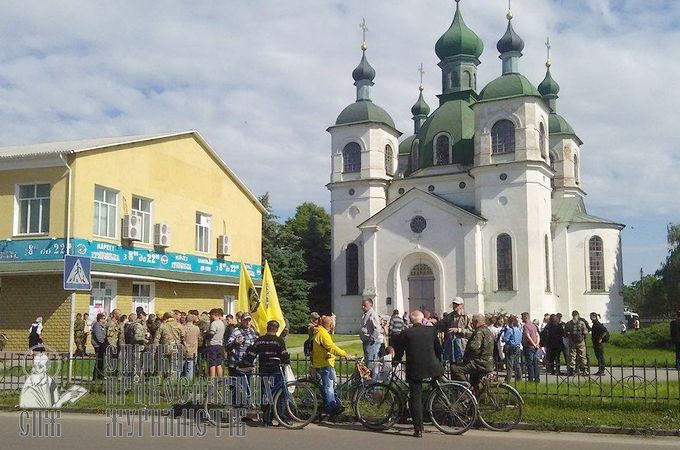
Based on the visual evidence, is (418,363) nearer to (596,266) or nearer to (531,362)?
(531,362)

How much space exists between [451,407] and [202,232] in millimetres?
20034

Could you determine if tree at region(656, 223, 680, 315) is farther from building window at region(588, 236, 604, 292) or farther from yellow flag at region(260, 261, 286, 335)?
yellow flag at region(260, 261, 286, 335)

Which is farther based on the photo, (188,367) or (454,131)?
(454,131)

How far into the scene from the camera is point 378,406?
10.4 meters

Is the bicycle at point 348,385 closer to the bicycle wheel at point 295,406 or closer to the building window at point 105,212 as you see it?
the bicycle wheel at point 295,406

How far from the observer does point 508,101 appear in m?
38.0

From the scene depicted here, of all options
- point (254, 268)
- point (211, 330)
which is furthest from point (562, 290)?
point (211, 330)

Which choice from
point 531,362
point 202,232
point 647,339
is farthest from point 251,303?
point 647,339

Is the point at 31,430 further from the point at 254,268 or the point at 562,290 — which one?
the point at 562,290

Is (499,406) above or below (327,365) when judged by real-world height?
below

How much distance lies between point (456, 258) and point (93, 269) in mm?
21478

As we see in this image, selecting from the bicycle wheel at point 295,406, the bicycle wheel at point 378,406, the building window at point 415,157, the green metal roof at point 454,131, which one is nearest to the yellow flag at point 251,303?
the bicycle wheel at point 295,406

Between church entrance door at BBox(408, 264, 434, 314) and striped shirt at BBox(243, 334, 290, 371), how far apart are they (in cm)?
2819

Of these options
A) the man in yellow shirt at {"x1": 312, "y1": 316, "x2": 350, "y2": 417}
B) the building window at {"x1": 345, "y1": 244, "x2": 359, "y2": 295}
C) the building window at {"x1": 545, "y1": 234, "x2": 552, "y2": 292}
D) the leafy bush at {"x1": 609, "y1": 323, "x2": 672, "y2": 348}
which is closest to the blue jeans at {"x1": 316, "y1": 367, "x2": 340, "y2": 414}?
the man in yellow shirt at {"x1": 312, "y1": 316, "x2": 350, "y2": 417}
